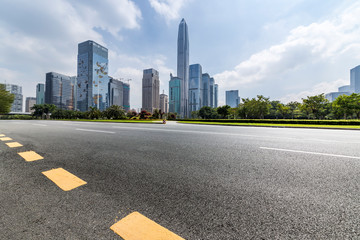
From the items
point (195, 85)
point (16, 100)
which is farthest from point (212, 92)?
point (16, 100)

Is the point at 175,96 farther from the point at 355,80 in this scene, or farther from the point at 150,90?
the point at 355,80

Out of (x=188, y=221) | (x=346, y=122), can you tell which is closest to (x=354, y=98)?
(x=346, y=122)

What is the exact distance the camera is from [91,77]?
114250 mm

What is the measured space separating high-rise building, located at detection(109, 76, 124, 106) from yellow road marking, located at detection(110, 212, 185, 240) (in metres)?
148

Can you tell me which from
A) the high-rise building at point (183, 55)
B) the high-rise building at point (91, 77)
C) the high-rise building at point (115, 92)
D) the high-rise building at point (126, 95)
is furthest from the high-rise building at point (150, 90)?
the high-rise building at point (91, 77)

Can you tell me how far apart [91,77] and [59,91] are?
37.0 meters

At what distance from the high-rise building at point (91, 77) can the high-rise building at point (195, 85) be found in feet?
276

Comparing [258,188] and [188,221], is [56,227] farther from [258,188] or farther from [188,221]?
[258,188]

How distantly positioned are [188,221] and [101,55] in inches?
6002

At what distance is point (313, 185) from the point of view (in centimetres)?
192

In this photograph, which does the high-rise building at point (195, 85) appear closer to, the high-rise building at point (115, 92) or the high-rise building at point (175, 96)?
the high-rise building at point (175, 96)

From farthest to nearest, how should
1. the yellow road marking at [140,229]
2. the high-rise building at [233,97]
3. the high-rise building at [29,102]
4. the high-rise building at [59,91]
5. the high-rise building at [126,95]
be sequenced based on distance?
the high-rise building at [233,97]
the high-rise building at [29,102]
the high-rise building at [126,95]
the high-rise building at [59,91]
the yellow road marking at [140,229]

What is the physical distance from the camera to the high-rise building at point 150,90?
5527 inches

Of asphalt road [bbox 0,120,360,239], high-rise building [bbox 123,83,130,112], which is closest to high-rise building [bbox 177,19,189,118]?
high-rise building [bbox 123,83,130,112]
